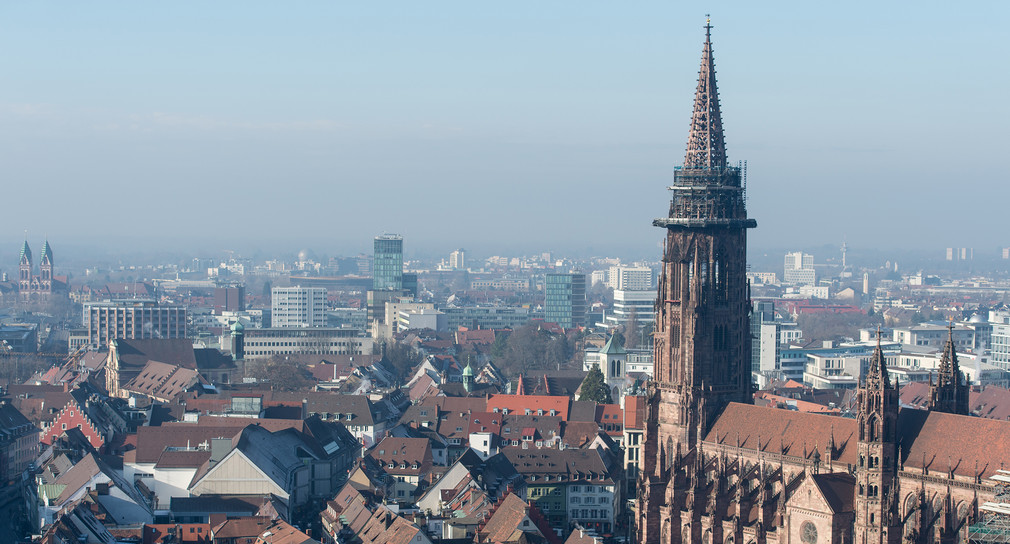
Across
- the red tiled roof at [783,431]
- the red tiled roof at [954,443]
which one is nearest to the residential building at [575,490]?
the red tiled roof at [783,431]

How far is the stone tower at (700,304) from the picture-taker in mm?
92625

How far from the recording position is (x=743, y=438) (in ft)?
291

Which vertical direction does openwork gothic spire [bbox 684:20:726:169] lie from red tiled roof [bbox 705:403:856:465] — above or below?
above

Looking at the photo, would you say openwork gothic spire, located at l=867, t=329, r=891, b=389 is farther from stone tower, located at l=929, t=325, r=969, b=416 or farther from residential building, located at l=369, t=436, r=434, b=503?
residential building, located at l=369, t=436, r=434, b=503

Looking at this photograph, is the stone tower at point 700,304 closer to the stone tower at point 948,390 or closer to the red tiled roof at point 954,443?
the stone tower at point 948,390

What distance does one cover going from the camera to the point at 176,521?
309 ft

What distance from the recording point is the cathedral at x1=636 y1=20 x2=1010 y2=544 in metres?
74.7

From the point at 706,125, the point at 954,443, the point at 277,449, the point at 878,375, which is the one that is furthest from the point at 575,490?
the point at 954,443

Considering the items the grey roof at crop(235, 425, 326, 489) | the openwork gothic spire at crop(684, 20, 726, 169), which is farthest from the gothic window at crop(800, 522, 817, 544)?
the grey roof at crop(235, 425, 326, 489)

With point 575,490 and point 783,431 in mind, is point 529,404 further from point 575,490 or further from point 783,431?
point 783,431

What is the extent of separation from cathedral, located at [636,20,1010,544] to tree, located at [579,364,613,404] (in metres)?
50.0

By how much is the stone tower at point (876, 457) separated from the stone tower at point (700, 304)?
16.9 metres

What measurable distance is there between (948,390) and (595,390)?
63428 mm

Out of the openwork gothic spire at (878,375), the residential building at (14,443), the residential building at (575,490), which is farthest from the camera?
the residential building at (14,443)
